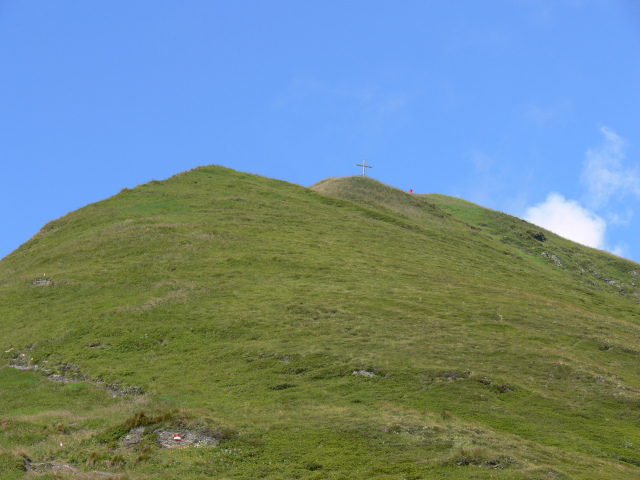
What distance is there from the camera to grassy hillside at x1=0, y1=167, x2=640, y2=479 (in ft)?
86.6

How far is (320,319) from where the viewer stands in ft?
151

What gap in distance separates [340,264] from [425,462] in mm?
36678

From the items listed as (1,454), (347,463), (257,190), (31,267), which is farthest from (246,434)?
(257,190)

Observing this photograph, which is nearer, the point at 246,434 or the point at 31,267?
the point at 246,434

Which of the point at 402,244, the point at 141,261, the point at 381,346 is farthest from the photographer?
the point at 402,244

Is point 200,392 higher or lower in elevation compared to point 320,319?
lower

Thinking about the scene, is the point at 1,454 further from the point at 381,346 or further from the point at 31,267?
the point at 31,267

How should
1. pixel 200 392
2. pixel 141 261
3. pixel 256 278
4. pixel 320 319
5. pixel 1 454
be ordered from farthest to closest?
pixel 141 261
pixel 256 278
pixel 320 319
pixel 200 392
pixel 1 454

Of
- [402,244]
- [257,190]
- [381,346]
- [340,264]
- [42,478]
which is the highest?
[257,190]

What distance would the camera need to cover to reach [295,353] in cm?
3978

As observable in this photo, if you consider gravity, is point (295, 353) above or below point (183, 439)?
above

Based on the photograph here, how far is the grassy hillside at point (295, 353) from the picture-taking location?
2639 cm

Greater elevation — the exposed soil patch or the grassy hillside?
the grassy hillside

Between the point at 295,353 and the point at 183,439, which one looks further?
the point at 295,353
